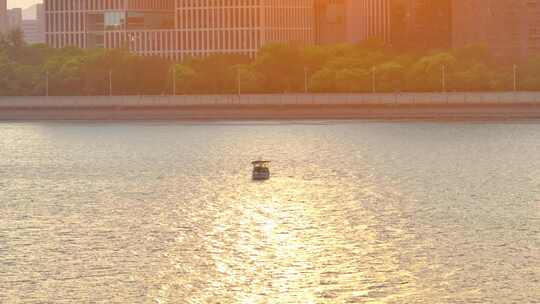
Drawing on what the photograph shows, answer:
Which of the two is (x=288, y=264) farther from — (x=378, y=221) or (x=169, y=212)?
(x=169, y=212)

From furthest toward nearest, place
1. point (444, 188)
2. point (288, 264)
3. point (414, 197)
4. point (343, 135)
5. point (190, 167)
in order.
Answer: point (343, 135) < point (190, 167) < point (444, 188) < point (414, 197) < point (288, 264)

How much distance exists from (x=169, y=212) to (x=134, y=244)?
15167 millimetres

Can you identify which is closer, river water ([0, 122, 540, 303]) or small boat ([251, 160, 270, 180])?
river water ([0, 122, 540, 303])

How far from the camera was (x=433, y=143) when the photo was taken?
161m

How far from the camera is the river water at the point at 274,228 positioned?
62.9 meters

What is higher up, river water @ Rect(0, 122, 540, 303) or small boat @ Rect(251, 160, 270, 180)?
small boat @ Rect(251, 160, 270, 180)

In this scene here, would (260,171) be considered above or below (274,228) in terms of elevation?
above

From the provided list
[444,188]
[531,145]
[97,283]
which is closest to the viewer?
[97,283]

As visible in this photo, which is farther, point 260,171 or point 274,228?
point 260,171

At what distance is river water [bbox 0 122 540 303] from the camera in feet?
206

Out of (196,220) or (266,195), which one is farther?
(266,195)

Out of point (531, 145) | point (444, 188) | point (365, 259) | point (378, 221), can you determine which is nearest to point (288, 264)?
point (365, 259)

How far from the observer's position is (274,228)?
266ft

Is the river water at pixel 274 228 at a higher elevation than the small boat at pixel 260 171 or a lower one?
lower
